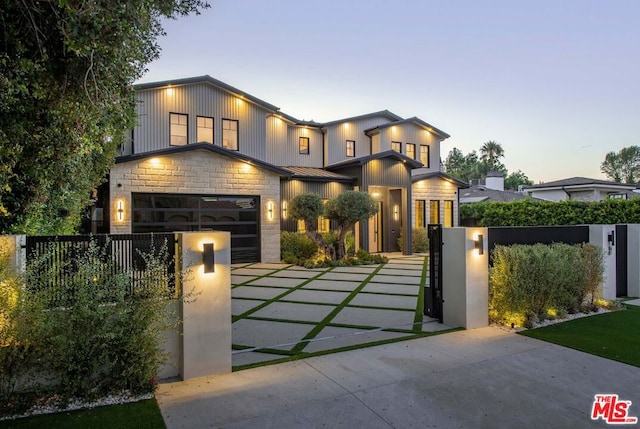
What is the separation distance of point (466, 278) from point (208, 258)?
12.4ft

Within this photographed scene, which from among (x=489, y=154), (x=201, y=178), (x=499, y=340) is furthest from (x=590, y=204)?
(x=489, y=154)

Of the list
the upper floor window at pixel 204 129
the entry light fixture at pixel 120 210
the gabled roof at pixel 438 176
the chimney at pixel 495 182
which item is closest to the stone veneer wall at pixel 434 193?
the gabled roof at pixel 438 176

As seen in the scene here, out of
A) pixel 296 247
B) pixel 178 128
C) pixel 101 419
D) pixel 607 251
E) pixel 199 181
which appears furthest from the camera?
pixel 178 128

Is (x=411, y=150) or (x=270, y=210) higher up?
(x=411, y=150)

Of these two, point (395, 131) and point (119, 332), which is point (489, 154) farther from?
point (119, 332)

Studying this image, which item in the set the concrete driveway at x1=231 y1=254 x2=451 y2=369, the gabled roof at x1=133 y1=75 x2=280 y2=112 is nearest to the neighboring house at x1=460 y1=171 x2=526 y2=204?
the gabled roof at x1=133 y1=75 x2=280 y2=112

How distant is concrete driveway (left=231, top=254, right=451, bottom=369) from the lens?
4.78 metres

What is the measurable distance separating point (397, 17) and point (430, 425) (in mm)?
11966

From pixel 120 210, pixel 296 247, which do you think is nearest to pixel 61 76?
pixel 120 210

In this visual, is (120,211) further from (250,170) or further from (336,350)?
(336,350)

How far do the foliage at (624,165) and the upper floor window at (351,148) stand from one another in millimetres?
55075

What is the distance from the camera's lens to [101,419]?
286 centimetres

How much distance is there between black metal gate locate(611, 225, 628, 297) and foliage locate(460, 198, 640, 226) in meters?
8.49

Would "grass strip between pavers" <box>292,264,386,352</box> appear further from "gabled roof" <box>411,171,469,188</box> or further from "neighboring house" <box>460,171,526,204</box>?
"neighboring house" <box>460,171,526,204</box>
